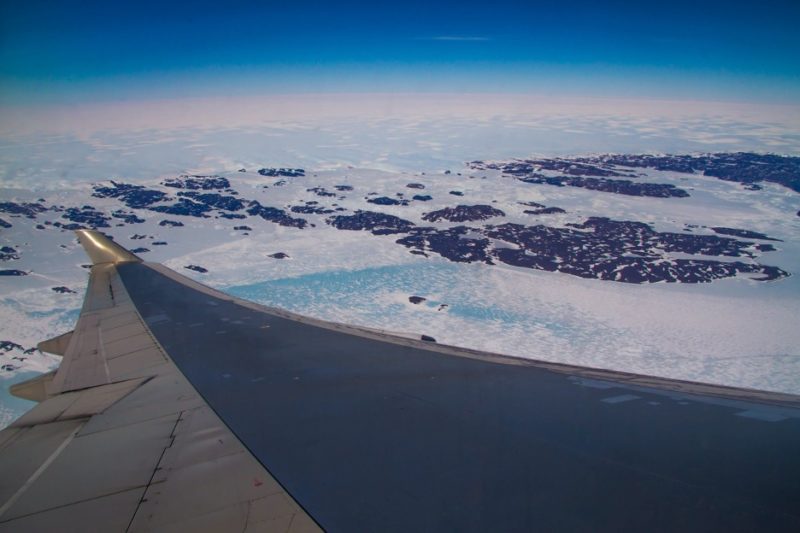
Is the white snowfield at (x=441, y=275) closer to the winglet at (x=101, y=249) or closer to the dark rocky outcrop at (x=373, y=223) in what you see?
the dark rocky outcrop at (x=373, y=223)

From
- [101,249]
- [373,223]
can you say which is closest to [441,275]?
[373,223]

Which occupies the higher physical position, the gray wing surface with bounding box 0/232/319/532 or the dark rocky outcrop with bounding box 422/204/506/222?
the gray wing surface with bounding box 0/232/319/532

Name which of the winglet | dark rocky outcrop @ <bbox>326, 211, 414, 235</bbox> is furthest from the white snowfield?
the winglet

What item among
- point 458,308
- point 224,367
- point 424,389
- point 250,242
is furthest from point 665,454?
point 250,242

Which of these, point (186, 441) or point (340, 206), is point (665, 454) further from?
point (340, 206)

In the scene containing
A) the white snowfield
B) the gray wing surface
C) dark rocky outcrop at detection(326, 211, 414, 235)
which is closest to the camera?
the gray wing surface

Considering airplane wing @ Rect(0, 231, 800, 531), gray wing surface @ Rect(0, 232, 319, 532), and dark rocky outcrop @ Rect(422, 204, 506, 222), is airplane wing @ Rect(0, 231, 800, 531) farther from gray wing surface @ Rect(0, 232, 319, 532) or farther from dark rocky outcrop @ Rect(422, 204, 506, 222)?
dark rocky outcrop @ Rect(422, 204, 506, 222)

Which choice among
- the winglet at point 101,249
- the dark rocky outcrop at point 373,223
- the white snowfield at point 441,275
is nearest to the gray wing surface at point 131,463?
the winglet at point 101,249
